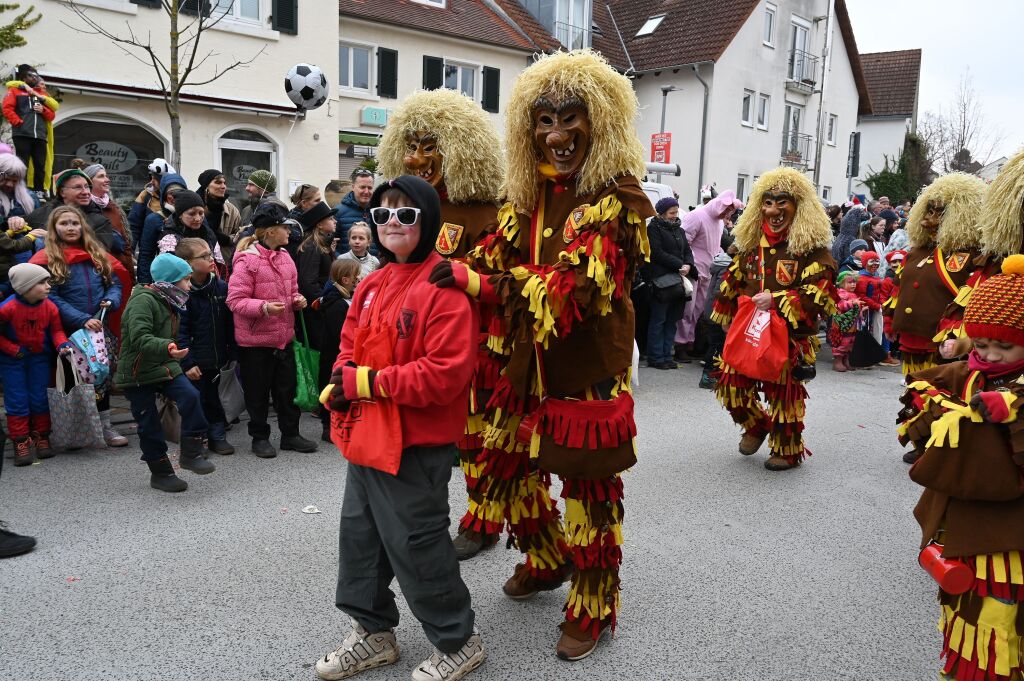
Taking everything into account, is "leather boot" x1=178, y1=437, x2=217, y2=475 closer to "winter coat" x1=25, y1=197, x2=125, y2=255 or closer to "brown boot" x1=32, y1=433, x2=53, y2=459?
"brown boot" x1=32, y1=433, x2=53, y2=459

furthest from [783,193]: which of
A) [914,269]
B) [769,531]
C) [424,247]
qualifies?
[424,247]

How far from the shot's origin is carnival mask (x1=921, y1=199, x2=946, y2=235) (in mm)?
5738

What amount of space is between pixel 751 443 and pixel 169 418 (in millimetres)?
4038

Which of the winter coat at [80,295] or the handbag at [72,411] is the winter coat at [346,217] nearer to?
the winter coat at [80,295]

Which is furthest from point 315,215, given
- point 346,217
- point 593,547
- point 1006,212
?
point 1006,212

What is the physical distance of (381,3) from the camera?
17.9 meters

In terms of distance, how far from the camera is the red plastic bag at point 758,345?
17.7 ft

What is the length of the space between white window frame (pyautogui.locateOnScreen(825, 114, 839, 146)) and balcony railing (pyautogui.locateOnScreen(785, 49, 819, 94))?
1985 millimetres

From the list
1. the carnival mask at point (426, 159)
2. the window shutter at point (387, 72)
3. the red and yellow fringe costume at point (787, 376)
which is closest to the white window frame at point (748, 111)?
the window shutter at point (387, 72)

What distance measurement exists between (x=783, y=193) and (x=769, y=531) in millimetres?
2434

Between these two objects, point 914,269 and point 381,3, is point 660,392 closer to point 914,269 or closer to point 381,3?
point 914,269

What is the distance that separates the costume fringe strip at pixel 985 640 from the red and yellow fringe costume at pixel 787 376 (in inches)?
117

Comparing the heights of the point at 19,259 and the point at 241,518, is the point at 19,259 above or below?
above

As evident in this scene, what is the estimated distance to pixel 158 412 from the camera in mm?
4891
